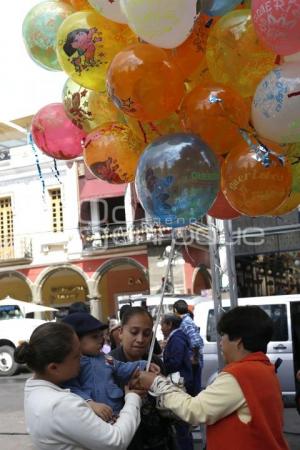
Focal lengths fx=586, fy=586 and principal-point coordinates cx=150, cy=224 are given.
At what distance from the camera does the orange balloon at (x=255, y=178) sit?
306cm

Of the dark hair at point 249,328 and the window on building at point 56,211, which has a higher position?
the window on building at point 56,211

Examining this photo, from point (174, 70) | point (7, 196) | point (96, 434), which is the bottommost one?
point (96, 434)

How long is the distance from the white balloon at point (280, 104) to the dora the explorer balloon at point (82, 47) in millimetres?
984

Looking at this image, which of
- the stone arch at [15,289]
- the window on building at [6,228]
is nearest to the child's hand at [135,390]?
the window on building at [6,228]

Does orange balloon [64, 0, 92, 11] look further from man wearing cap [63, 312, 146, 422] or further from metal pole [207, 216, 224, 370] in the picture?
metal pole [207, 216, 224, 370]

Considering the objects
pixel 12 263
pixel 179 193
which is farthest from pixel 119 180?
pixel 12 263

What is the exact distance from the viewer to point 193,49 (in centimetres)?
308

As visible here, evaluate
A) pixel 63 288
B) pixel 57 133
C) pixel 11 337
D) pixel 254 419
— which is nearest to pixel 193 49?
pixel 57 133

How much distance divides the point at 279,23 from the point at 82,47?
121 centimetres

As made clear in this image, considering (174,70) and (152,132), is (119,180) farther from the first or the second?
(174,70)

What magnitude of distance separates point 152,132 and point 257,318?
137 centimetres

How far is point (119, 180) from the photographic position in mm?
3713

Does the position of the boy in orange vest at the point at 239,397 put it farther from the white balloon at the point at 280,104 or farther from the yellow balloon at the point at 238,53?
the yellow balloon at the point at 238,53

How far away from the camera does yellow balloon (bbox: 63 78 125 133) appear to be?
3617 millimetres
